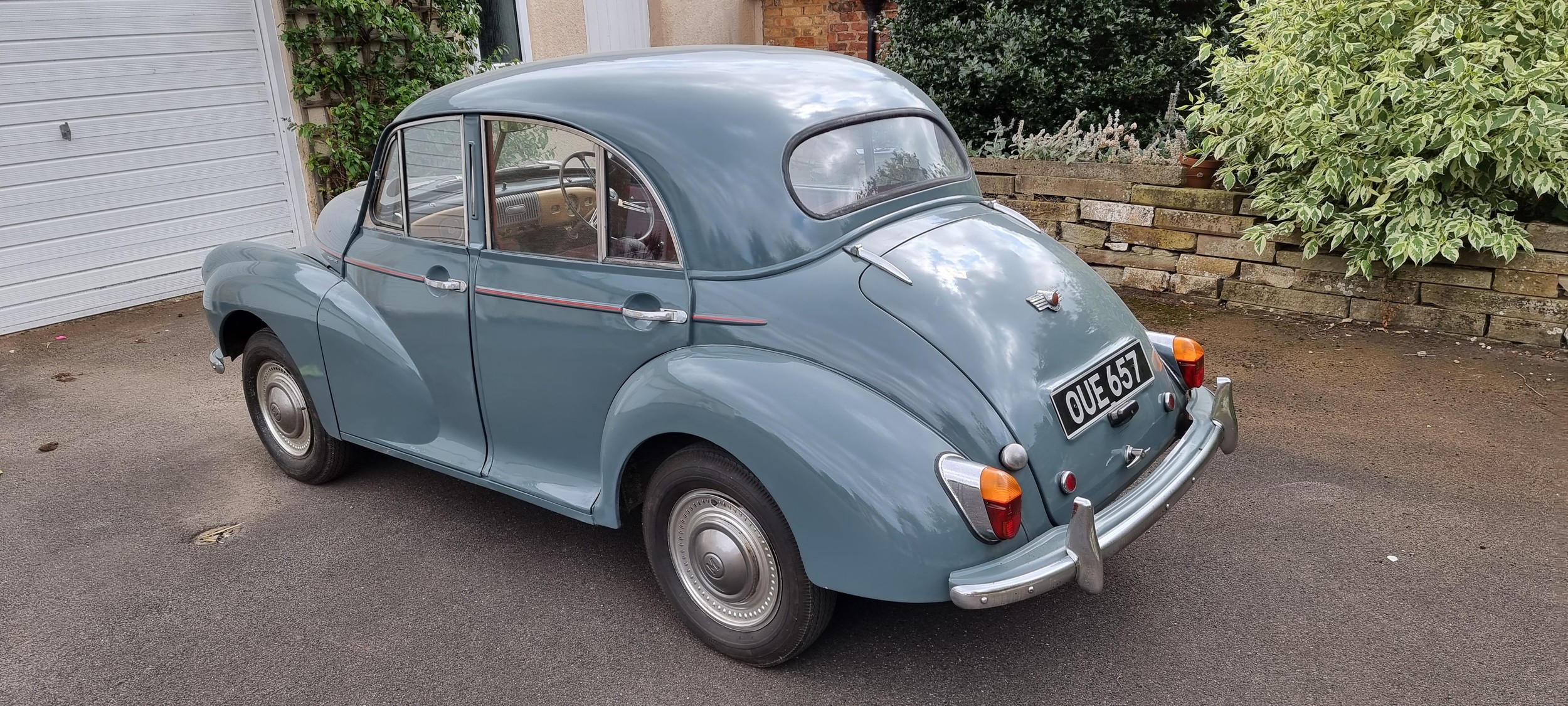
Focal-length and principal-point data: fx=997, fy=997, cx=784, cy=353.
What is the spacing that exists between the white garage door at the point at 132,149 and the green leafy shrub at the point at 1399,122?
6.75 metres

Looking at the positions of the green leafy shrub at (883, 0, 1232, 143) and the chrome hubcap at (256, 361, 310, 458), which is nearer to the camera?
the chrome hubcap at (256, 361, 310, 458)

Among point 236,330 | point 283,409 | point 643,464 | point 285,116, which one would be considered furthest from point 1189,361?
point 285,116

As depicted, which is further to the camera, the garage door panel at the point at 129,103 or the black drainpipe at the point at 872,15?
the black drainpipe at the point at 872,15

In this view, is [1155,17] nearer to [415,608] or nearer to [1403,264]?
[1403,264]

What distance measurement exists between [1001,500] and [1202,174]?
4.60m

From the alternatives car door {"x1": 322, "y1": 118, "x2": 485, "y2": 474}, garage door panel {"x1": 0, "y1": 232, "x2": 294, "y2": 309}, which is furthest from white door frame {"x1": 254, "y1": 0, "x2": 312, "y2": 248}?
car door {"x1": 322, "y1": 118, "x2": 485, "y2": 474}

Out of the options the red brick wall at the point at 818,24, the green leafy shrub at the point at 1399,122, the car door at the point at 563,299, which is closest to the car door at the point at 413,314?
the car door at the point at 563,299

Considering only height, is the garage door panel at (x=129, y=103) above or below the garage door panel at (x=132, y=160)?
above

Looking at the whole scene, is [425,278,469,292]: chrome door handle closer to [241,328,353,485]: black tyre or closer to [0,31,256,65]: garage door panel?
[241,328,353,485]: black tyre

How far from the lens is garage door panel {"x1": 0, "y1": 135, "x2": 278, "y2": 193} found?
6.51 metres

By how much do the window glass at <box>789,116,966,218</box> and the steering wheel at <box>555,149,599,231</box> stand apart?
645 millimetres

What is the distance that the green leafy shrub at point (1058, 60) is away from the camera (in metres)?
7.35

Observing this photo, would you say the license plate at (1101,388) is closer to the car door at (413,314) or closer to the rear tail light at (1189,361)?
the rear tail light at (1189,361)

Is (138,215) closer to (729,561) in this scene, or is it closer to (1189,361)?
(729,561)
